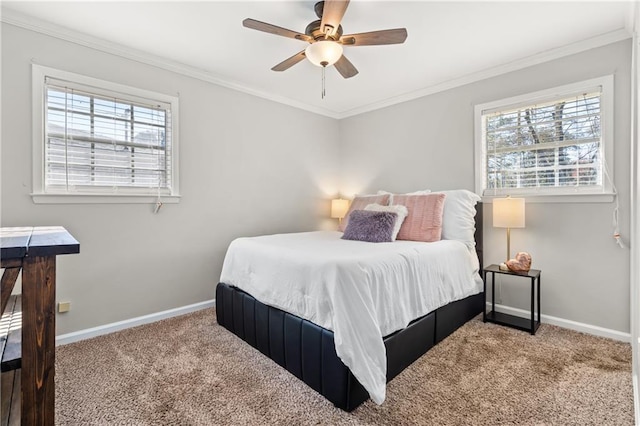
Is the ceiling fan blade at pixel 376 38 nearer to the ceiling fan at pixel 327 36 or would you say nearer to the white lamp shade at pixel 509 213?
the ceiling fan at pixel 327 36

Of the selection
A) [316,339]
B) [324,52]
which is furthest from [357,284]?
[324,52]

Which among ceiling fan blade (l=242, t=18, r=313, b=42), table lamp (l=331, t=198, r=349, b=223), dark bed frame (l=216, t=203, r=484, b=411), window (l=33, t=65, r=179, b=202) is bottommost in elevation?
dark bed frame (l=216, t=203, r=484, b=411)

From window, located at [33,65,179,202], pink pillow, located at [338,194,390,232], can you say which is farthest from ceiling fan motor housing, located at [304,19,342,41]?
pink pillow, located at [338,194,390,232]

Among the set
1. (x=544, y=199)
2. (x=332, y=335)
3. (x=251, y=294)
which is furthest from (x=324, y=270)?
(x=544, y=199)

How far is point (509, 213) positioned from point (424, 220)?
720 millimetres

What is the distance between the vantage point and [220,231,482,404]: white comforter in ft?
5.34

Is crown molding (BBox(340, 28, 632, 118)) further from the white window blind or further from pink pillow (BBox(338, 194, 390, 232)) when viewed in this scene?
the white window blind

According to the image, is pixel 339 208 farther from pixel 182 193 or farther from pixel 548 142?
pixel 548 142

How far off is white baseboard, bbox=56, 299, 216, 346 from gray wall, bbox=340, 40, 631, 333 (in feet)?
8.88

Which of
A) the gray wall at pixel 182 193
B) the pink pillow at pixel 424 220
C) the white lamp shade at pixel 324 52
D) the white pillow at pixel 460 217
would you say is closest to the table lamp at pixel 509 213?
the white pillow at pixel 460 217

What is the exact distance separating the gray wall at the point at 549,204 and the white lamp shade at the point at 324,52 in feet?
5.97

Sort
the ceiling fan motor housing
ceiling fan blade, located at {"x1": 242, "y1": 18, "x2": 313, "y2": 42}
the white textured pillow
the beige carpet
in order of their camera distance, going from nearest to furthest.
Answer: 1. the beige carpet
2. ceiling fan blade, located at {"x1": 242, "y1": 18, "x2": 313, "y2": 42}
3. the ceiling fan motor housing
4. the white textured pillow

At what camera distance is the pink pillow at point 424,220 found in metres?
2.86

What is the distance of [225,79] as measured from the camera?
3.32 meters
